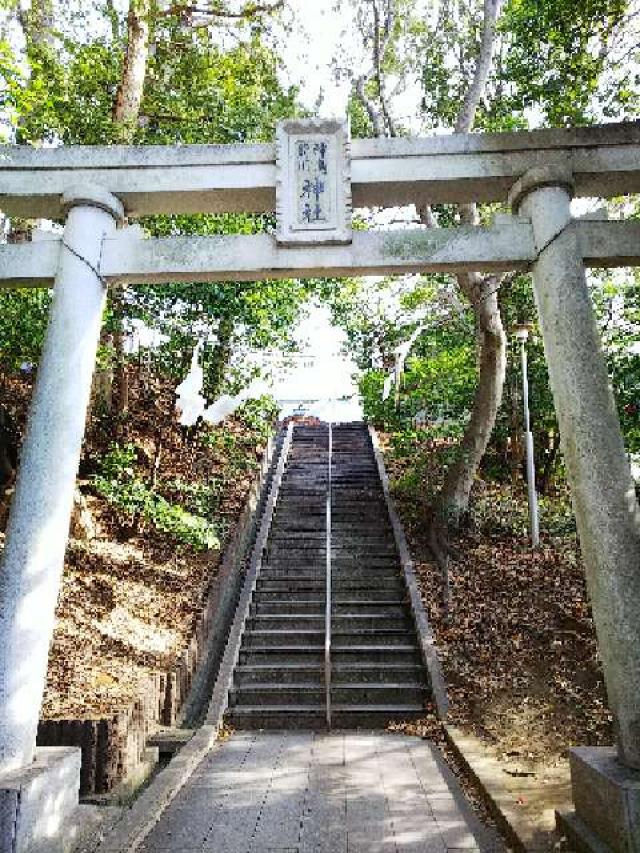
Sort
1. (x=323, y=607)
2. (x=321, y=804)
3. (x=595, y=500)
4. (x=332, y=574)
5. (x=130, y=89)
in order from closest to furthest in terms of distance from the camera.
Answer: (x=595, y=500)
(x=321, y=804)
(x=323, y=607)
(x=332, y=574)
(x=130, y=89)

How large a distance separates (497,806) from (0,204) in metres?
6.49

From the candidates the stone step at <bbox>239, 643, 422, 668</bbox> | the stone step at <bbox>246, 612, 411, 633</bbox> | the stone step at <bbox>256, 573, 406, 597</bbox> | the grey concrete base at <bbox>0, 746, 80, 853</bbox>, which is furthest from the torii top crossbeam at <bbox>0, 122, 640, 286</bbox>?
the stone step at <bbox>256, 573, 406, 597</bbox>

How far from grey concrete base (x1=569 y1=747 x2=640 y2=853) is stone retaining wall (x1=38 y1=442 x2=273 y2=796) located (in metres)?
3.62

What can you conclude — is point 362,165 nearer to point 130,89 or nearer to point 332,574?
point 332,574

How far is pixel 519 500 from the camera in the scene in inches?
553

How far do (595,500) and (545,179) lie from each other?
268 centimetres

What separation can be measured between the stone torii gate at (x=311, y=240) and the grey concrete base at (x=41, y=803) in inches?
6.8

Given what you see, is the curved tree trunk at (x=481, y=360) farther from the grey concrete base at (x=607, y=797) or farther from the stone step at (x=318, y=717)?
the grey concrete base at (x=607, y=797)

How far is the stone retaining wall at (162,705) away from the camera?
196 inches

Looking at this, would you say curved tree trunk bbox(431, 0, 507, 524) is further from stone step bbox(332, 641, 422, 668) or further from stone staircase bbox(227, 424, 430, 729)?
stone step bbox(332, 641, 422, 668)

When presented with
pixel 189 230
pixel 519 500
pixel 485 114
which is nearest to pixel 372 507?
pixel 519 500

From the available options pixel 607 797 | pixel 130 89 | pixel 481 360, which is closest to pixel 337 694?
pixel 607 797

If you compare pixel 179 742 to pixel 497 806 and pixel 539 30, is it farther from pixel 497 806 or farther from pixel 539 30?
pixel 539 30

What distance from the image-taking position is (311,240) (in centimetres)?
506
